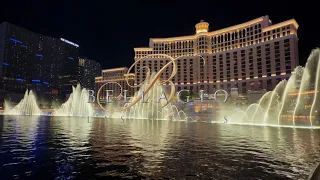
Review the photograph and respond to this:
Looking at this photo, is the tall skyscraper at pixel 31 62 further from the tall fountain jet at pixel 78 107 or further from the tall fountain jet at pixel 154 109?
the tall fountain jet at pixel 154 109

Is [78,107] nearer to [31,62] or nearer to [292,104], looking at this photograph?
[292,104]

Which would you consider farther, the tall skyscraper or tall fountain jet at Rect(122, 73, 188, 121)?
the tall skyscraper

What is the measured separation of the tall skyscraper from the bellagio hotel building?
74593mm

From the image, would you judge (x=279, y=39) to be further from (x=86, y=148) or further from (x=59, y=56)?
(x=59, y=56)

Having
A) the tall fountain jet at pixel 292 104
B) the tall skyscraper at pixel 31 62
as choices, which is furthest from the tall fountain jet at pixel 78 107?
the tall skyscraper at pixel 31 62

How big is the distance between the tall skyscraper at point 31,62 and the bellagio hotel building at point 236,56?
245 ft

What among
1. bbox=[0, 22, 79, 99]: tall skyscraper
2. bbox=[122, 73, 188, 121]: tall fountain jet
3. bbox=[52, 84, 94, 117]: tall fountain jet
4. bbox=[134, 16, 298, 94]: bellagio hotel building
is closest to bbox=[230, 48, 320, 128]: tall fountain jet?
bbox=[122, 73, 188, 121]: tall fountain jet

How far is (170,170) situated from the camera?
9836 millimetres

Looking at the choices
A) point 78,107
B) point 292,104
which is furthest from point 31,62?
point 292,104

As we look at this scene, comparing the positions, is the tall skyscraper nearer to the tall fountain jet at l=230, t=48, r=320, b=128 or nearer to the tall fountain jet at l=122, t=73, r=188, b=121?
the tall fountain jet at l=122, t=73, r=188, b=121

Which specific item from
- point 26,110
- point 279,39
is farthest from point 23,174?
point 279,39

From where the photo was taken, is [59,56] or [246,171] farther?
[59,56]

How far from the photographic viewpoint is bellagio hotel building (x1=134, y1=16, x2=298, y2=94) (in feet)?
369

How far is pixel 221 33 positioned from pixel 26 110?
11740 centimetres
